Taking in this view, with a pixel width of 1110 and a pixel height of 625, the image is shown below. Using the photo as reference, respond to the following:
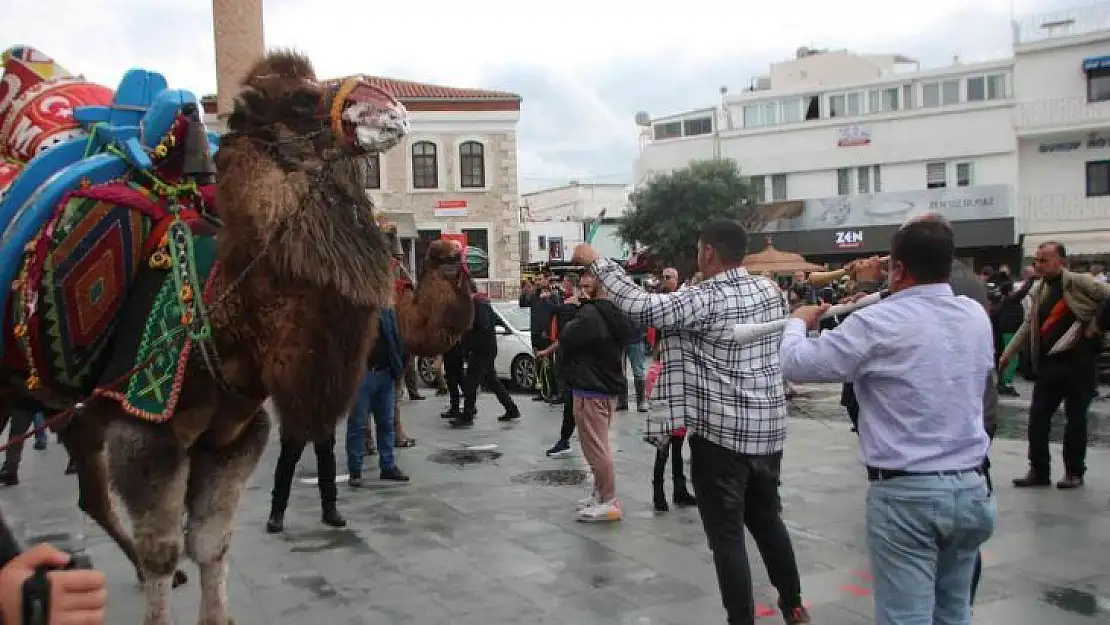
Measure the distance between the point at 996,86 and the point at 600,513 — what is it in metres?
41.1

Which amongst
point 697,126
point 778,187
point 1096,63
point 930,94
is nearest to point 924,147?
point 930,94

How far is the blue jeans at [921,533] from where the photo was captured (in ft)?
10.3

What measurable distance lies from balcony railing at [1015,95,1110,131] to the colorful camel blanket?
4063cm

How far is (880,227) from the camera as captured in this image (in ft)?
129

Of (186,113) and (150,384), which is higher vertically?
(186,113)

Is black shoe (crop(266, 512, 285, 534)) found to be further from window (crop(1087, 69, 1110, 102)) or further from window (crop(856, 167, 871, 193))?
window (crop(856, 167, 871, 193))

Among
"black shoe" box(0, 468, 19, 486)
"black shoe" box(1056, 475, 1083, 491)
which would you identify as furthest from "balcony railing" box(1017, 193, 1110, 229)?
"black shoe" box(0, 468, 19, 486)

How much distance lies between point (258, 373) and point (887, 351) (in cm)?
259

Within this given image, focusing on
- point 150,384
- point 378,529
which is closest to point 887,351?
point 150,384

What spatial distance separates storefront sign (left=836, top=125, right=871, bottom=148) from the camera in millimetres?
42688

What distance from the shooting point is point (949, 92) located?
42.1m

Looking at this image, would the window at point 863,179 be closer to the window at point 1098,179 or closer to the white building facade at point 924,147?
the white building facade at point 924,147

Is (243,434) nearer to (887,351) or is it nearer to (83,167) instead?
(83,167)

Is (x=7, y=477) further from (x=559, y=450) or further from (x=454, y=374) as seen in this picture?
(x=454, y=374)
